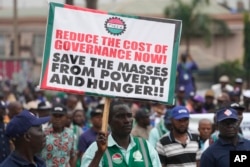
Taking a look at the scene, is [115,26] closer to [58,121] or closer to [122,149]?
[122,149]

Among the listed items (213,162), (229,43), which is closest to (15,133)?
(213,162)

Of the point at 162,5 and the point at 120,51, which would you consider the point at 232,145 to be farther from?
the point at 162,5

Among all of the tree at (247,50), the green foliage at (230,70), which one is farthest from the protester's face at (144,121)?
the green foliage at (230,70)

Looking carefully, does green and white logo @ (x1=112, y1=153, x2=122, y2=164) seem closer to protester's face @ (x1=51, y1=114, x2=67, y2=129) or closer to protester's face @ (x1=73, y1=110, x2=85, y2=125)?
protester's face @ (x1=51, y1=114, x2=67, y2=129)

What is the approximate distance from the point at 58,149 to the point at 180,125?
4.56 feet

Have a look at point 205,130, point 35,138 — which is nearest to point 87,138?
point 205,130

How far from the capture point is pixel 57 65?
23.2 ft

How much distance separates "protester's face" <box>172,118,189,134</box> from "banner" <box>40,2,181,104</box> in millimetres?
2077

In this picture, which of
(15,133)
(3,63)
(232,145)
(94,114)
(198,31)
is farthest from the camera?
(198,31)

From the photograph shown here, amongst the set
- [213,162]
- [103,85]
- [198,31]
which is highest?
[198,31]

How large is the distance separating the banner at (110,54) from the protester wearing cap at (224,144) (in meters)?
0.62

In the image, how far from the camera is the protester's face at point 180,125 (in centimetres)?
918

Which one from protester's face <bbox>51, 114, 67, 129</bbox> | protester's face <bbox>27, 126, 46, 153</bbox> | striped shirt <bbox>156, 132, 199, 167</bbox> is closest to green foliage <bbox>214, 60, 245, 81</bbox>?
protester's face <bbox>51, 114, 67, 129</bbox>

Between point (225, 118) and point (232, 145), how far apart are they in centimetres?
27
